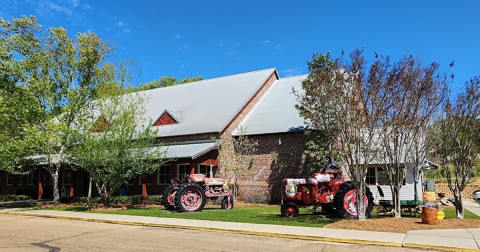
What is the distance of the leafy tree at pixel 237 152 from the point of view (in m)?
20.6

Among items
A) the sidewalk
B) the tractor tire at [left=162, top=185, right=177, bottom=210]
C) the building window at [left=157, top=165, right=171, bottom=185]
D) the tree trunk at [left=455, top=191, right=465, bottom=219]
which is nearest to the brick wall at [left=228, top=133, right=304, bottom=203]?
the building window at [left=157, top=165, right=171, bottom=185]

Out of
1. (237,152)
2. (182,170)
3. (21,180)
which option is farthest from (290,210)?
(21,180)

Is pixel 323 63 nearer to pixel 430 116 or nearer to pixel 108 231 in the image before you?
pixel 430 116

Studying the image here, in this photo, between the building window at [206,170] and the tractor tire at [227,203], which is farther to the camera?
the building window at [206,170]

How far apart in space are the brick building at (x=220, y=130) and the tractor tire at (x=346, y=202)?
8052mm

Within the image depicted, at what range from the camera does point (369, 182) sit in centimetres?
2003

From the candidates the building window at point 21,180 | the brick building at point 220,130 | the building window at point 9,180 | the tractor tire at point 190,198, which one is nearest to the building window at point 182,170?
the brick building at point 220,130

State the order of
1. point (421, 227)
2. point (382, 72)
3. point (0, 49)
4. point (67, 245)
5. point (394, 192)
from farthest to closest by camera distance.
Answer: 1. point (0, 49)
2. point (394, 192)
3. point (382, 72)
4. point (421, 227)
5. point (67, 245)

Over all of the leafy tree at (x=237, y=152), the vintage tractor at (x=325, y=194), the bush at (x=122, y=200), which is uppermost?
the leafy tree at (x=237, y=152)

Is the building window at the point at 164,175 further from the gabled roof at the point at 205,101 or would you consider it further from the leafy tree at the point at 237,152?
the leafy tree at the point at 237,152

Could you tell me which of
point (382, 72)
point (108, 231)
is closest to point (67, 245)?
point (108, 231)

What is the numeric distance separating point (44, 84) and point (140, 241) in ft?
48.6

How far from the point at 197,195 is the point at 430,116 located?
10.2 m

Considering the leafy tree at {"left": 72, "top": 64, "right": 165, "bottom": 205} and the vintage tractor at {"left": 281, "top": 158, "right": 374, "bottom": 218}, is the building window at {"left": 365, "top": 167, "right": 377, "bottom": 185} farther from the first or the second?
the leafy tree at {"left": 72, "top": 64, "right": 165, "bottom": 205}
